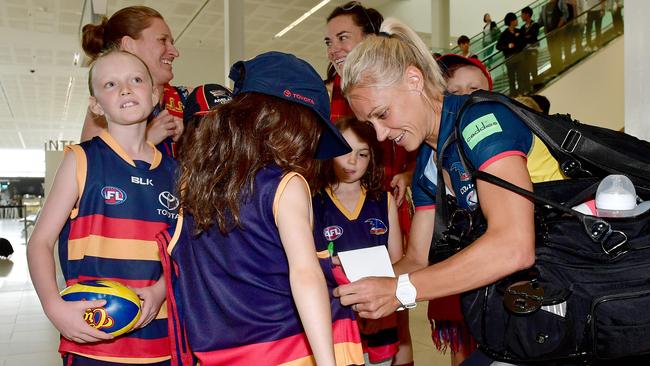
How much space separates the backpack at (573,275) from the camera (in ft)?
4.48

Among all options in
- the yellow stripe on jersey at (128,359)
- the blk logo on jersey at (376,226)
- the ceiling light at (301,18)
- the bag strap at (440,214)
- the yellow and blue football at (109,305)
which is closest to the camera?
the yellow and blue football at (109,305)

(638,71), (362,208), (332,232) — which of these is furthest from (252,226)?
(638,71)

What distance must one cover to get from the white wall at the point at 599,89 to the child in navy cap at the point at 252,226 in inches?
350

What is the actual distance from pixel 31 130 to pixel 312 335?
31145mm

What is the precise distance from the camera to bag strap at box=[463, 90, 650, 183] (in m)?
1.45

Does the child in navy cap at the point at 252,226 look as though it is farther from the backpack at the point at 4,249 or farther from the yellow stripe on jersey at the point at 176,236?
the backpack at the point at 4,249

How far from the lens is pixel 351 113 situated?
2834mm

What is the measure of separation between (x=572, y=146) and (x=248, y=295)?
3.10 ft

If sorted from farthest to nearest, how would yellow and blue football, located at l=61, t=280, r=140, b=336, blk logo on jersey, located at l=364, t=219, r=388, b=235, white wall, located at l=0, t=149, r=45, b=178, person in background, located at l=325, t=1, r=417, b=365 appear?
white wall, located at l=0, t=149, r=45, b=178 → person in background, located at l=325, t=1, r=417, b=365 → blk logo on jersey, located at l=364, t=219, r=388, b=235 → yellow and blue football, located at l=61, t=280, r=140, b=336

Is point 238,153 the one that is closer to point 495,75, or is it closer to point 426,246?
point 426,246

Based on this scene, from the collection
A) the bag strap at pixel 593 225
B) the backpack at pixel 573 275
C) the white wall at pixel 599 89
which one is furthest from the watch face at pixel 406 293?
the white wall at pixel 599 89

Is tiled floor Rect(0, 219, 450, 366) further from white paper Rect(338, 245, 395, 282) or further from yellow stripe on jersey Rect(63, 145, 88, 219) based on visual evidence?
yellow stripe on jersey Rect(63, 145, 88, 219)

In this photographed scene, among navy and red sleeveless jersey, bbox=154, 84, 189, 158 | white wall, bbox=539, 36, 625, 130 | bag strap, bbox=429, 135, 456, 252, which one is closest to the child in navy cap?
bag strap, bbox=429, 135, 456, 252

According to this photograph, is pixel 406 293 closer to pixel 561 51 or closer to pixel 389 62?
pixel 389 62
